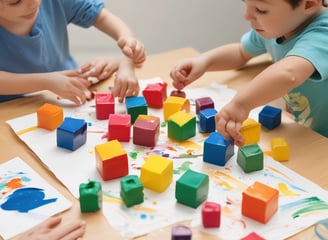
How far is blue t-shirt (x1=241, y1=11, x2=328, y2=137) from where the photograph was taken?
0.91m

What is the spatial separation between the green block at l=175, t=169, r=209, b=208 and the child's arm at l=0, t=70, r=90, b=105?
0.37m

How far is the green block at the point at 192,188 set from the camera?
756mm

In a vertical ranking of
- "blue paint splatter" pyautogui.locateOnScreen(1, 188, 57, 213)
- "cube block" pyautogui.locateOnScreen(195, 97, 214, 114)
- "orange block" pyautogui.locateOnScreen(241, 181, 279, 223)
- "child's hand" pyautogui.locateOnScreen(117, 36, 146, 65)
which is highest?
"child's hand" pyautogui.locateOnScreen(117, 36, 146, 65)

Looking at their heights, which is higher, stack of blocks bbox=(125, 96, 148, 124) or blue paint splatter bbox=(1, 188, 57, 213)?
stack of blocks bbox=(125, 96, 148, 124)

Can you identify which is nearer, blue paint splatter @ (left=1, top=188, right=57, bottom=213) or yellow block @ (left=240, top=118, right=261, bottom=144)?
blue paint splatter @ (left=1, top=188, right=57, bottom=213)

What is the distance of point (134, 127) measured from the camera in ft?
2.99

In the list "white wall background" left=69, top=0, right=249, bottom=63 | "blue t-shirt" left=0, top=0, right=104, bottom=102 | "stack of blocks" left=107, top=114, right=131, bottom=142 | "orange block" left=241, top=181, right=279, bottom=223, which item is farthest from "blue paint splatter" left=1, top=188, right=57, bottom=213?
"white wall background" left=69, top=0, right=249, bottom=63

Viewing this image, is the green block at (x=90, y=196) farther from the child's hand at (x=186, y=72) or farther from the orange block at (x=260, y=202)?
the child's hand at (x=186, y=72)

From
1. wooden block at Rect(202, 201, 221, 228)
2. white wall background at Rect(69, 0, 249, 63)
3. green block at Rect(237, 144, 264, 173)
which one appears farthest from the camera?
white wall background at Rect(69, 0, 249, 63)

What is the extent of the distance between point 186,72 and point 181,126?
232mm

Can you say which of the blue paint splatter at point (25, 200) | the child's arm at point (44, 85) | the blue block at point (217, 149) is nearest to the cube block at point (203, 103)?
the blue block at point (217, 149)

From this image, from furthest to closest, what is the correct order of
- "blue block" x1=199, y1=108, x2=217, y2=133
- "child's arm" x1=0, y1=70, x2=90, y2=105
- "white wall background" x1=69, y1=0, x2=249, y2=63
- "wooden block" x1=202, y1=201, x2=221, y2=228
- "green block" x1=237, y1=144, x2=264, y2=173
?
1. "white wall background" x1=69, y1=0, x2=249, y2=63
2. "child's arm" x1=0, y1=70, x2=90, y2=105
3. "blue block" x1=199, y1=108, x2=217, y2=133
4. "green block" x1=237, y1=144, x2=264, y2=173
5. "wooden block" x1=202, y1=201, x2=221, y2=228

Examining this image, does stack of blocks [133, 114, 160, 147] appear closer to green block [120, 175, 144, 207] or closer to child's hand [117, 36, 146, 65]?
green block [120, 175, 144, 207]

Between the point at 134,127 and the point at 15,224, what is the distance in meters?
0.27
